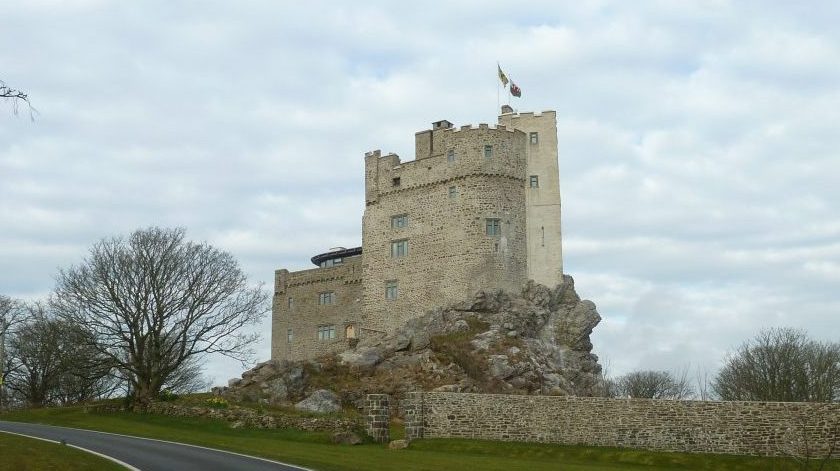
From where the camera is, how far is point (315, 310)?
72.6m

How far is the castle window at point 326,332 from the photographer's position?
70.9 m

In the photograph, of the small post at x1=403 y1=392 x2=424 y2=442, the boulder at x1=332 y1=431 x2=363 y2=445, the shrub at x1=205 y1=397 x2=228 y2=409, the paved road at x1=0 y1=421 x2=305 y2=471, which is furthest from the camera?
the shrub at x1=205 y1=397 x2=228 y2=409

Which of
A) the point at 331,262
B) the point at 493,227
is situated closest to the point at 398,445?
the point at 493,227

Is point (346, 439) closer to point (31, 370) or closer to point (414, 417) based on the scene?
point (414, 417)

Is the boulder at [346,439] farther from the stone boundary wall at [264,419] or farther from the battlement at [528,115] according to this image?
the battlement at [528,115]

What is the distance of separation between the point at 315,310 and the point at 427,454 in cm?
3991

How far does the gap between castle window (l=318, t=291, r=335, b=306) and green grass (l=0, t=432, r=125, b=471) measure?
44038 mm

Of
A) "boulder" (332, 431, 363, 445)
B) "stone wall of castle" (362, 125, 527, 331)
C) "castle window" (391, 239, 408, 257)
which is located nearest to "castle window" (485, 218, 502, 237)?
"stone wall of castle" (362, 125, 527, 331)

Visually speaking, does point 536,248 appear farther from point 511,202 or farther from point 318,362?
point 318,362

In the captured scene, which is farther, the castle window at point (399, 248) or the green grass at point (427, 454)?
the castle window at point (399, 248)

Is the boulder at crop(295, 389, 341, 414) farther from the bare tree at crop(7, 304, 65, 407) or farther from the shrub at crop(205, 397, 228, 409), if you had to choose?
the bare tree at crop(7, 304, 65, 407)

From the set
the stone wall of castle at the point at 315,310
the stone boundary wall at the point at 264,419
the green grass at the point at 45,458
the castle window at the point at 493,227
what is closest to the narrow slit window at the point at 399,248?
the stone wall of castle at the point at 315,310

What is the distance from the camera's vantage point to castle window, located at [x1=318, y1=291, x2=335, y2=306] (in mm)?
71500

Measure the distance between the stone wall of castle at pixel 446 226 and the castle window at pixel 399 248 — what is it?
3.0 inches
